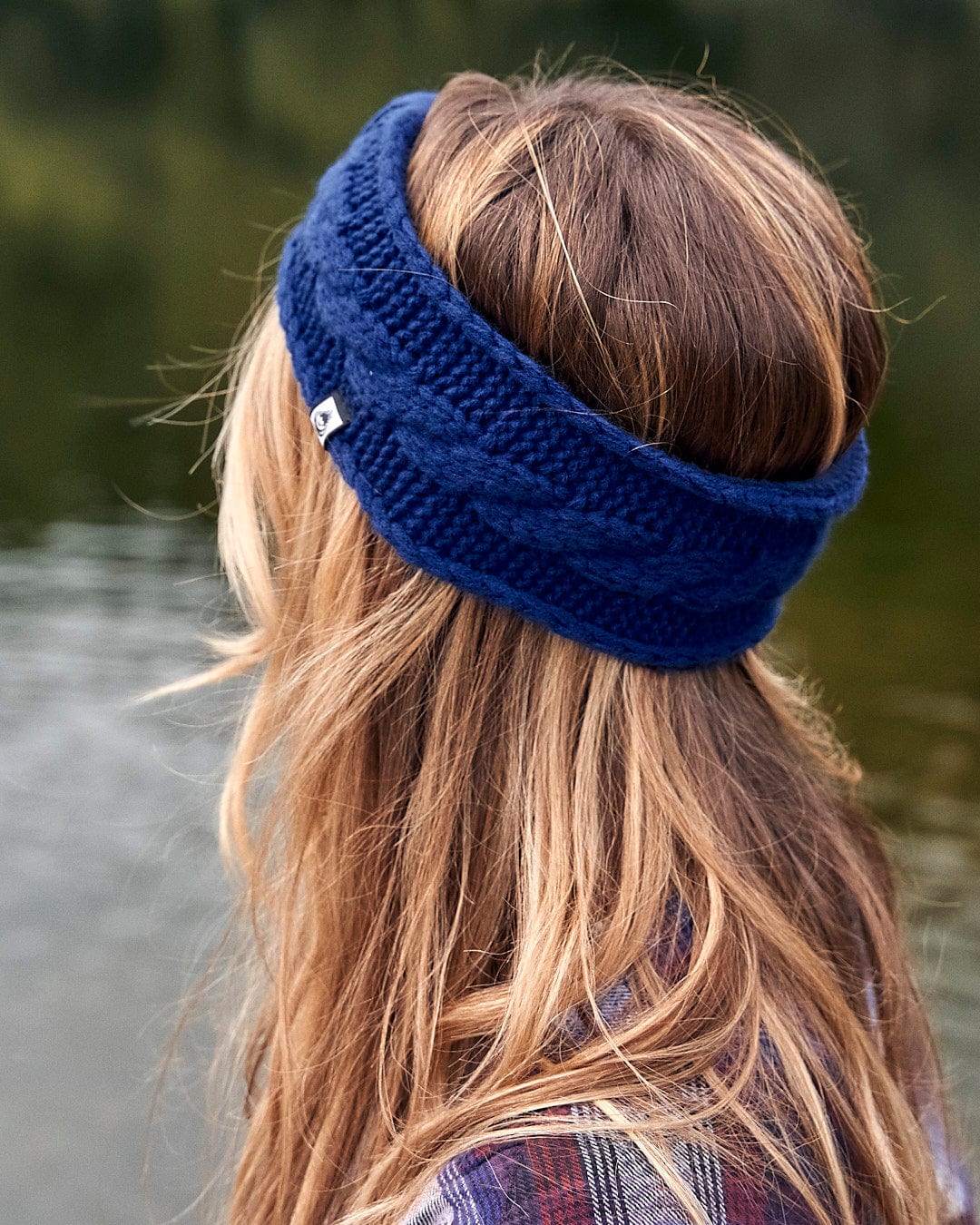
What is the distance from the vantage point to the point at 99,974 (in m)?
5.22

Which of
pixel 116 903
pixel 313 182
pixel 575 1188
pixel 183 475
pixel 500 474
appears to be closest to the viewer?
pixel 575 1188

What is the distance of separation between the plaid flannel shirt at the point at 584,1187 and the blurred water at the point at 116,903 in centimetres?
291

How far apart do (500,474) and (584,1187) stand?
652 millimetres

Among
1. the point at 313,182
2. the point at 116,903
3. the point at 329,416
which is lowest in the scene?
the point at 116,903

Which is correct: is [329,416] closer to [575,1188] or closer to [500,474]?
[500,474]

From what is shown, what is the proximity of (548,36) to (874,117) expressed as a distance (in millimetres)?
6278

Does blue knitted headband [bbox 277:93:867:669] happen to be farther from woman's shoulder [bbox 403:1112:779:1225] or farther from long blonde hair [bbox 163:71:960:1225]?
woman's shoulder [bbox 403:1112:779:1225]

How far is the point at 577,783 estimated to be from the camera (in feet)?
4.56

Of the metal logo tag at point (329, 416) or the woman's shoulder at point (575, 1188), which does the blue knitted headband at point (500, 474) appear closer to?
the metal logo tag at point (329, 416)

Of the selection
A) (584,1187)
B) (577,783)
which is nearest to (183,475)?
(577,783)

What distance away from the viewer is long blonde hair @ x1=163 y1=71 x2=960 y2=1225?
1.25 m

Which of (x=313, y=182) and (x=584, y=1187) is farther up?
(x=584, y=1187)

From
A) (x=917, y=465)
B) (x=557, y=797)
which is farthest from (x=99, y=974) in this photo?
(x=917, y=465)

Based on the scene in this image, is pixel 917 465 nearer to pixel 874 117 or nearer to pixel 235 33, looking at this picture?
pixel 874 117
